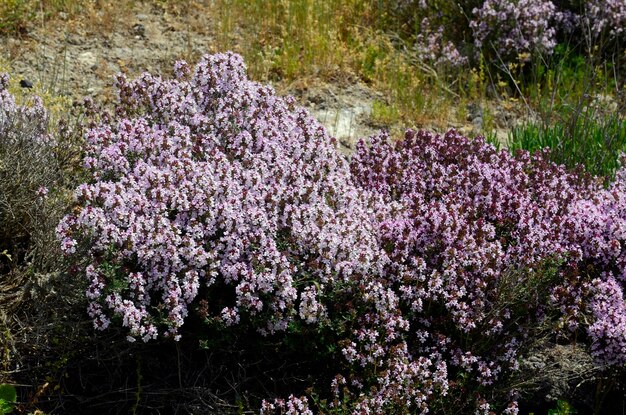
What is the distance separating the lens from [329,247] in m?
3.71

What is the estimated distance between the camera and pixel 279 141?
14.3ft

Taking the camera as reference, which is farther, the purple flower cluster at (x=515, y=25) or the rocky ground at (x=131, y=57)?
the purple flower cluster at (x=515, y=25)

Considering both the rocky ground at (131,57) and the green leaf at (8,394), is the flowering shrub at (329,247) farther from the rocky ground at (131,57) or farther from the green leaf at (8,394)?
the rocky ground at (131,57)

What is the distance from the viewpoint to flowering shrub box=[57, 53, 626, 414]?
3.53m

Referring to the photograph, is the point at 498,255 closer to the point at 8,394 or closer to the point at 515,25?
the point at 8,394

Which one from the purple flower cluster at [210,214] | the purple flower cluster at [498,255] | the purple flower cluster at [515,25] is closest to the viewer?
the purple flower cluster at [210,214]

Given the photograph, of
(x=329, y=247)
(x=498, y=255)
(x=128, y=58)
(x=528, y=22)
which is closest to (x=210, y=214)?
(x=329, y=247)

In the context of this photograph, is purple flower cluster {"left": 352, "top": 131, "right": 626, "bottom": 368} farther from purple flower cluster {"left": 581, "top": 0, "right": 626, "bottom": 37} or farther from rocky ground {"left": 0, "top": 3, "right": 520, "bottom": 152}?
purple flower cluster {"left": 581, "top": 0, "right": 626, "bottom": 37}

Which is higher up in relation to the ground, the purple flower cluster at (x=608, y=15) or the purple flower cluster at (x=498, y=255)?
the purple flower cluster at (x=608, y=15)

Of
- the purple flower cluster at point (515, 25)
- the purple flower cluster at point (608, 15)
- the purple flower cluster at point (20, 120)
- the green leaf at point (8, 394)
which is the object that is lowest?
the green leaf at point (8, 394)

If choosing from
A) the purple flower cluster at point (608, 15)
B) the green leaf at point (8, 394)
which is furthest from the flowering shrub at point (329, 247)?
the purple flower cluster at point (608, 15)

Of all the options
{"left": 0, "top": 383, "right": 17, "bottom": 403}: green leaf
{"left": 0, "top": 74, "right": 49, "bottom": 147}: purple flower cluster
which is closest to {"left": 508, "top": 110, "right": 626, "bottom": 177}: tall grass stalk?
{"left": 0, "top": 74, "right": 49, "bottom": 147}: purple flower cluster

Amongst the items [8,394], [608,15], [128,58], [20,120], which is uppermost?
[608,15]

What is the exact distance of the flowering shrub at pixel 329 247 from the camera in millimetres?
3531
